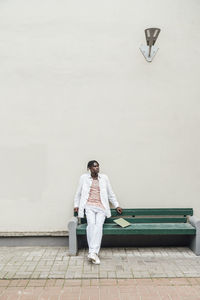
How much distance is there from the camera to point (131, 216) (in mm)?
5203

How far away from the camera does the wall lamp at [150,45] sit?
4875 mm

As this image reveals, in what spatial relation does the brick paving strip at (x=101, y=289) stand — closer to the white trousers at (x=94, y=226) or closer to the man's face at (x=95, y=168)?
the white trousers at (x=94, y=226)

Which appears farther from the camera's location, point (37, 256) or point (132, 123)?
point (132, 123)

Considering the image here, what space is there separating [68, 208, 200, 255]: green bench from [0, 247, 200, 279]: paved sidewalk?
0.89 feet

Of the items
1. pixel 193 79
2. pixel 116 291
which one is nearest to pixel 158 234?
pixel 116 291

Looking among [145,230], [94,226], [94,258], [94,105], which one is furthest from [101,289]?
[94,105]

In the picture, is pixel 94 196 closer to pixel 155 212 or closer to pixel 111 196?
pixel 111 196

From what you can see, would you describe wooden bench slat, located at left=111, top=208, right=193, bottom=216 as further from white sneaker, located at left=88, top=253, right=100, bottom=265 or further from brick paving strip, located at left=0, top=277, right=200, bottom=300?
brick paving strip, located at left=0, top=277, right=200, bottom=300

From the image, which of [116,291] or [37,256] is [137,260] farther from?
[37,256]

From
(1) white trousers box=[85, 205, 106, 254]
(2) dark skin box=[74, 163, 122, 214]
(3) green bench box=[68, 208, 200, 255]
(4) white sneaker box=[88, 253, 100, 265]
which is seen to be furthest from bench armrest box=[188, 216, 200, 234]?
(4) white sneaker box=[88, 253, 100, 265]

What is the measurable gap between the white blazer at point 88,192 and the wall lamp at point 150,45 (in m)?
2.24

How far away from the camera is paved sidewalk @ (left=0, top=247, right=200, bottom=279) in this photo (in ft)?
13.3

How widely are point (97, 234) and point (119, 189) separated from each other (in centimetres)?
96

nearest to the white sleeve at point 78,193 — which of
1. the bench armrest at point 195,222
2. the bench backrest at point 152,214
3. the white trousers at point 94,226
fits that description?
the white trousers at point 94,226
